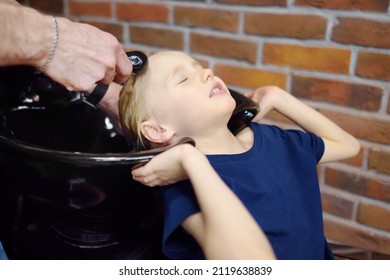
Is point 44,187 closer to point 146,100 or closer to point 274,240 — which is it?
point 146,100

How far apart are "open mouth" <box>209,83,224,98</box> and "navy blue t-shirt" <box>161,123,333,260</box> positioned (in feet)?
0.42

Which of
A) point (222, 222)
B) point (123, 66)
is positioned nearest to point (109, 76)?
point (123, 66)

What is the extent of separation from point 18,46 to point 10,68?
24cm

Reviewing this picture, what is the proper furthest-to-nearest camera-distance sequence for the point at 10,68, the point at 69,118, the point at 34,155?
1. the point at 69,118
2. the point at 10,68
3. the point at 34,155

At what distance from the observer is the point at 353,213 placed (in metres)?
1.47

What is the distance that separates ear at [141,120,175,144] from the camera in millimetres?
923

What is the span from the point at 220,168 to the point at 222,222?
145 millimetres

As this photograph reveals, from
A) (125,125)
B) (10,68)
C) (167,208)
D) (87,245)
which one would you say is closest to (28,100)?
(10,68)

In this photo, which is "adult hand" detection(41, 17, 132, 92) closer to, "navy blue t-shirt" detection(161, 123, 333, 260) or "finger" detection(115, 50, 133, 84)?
"finger" detection(115, 50, 133, 84)

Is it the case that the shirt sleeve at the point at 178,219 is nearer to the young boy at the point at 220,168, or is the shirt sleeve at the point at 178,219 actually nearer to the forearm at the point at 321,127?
the young boy at the point at 220,168

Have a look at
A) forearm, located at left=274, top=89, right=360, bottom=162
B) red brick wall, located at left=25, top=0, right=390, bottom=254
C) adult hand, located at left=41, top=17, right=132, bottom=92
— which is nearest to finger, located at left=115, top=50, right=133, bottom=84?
adult hand, located at left=41, top=17, right=132, bottom=92

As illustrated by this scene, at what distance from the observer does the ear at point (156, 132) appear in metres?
0.92

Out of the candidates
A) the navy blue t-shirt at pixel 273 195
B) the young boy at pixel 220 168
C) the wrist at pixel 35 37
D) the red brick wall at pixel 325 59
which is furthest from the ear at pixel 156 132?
the red brick wall at pixel 325 59

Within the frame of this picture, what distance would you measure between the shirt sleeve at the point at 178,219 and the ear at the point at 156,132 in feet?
0.40
